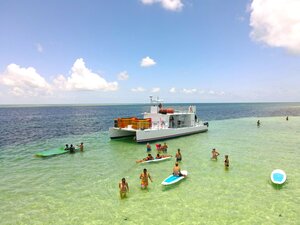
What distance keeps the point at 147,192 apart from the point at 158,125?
724 inches

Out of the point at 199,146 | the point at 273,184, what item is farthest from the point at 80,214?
the point at 199,146

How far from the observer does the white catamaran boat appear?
29266 mm

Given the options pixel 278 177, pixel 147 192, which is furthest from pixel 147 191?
pixel 278 177

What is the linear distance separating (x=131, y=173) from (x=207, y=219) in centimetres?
803

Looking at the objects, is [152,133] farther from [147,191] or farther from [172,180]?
[147,191]

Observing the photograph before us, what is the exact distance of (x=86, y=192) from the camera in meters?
14.2

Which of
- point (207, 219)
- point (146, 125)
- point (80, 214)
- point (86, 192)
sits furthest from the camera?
point (146, 125)

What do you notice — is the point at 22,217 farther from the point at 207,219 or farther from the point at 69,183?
the point at 207,219

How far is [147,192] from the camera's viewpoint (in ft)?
45.8

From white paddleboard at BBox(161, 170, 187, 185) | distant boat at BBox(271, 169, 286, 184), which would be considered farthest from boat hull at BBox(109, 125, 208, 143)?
distant boat at BBox(271, 169, 286, 184)

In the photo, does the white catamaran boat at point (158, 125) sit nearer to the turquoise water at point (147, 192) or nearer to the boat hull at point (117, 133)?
the boat hull at point (117, 133)

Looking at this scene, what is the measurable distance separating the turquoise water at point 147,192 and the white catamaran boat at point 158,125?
6301 mm

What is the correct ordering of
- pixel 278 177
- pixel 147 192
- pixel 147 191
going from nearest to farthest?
1. pixel 147 192
2. pixel 147 191
3. pixel 278 177

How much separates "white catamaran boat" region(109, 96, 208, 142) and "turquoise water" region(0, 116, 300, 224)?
6.30 m
